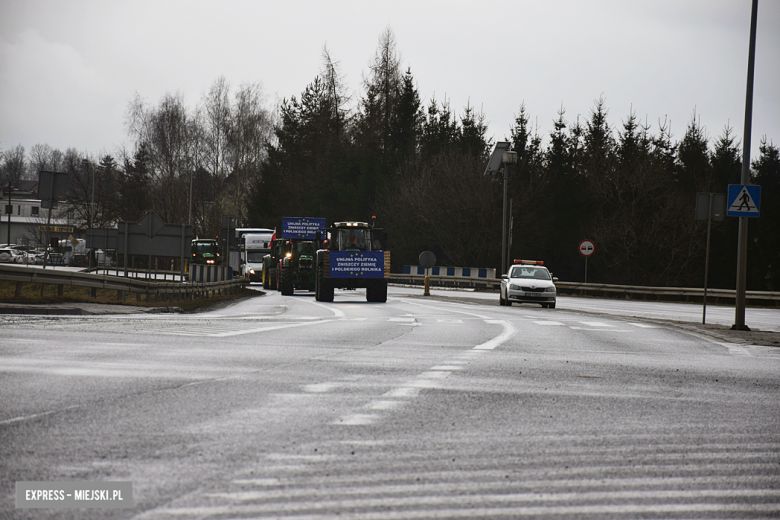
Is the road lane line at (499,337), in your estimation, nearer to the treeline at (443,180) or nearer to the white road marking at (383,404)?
the white road marking at (383,404)

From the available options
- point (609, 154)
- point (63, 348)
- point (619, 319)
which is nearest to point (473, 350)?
point (63, 348)

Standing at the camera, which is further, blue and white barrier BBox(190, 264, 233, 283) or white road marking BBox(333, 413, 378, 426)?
blue and white barrier BBox(190, 264, 233, 283)

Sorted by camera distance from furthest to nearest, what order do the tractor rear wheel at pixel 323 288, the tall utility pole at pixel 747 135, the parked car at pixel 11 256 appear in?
the parked car at pixel 11 256, the tractor rear wheel at pixel 323 288, the tall utility pole at pixel 747 135

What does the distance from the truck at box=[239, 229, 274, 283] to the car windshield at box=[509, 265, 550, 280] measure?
28.4 m

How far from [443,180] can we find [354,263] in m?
32.7

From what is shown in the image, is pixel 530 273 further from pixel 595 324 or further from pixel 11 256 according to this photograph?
pixel 11 256

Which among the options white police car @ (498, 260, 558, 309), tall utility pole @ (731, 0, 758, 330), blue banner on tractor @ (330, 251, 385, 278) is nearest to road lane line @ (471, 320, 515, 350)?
tall utility pole @ (731, 0, 758, 330)

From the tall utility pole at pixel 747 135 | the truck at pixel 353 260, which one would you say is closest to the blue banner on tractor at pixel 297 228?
the truck at pixel 353 260

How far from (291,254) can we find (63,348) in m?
30.5

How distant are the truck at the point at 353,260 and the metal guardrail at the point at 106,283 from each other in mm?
4606

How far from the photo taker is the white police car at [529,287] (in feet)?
105

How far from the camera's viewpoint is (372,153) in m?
78.1

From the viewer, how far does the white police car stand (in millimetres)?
31984

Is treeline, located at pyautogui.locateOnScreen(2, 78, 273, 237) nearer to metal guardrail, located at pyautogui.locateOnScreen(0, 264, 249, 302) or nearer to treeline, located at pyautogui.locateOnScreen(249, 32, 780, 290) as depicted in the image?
treeline, located at pyautogui.locateOnScreen(249, 32, 780, 290)
